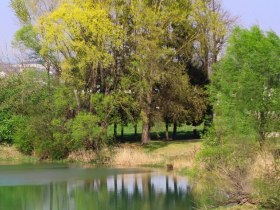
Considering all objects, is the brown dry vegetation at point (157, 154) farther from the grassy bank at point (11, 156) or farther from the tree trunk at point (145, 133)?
the grassy bank at point (11, 156)

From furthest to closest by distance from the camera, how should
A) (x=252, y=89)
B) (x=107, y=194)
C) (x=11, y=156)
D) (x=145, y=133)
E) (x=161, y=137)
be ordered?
(x=161, y=137) → (x=145, y=133) → (x=11, y=156) → (x=252, y=89) → (x=107, y=194)

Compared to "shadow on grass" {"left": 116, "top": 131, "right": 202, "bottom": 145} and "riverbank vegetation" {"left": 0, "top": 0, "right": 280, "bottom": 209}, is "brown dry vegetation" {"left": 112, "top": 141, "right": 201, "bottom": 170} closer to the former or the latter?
"riverbank vegetation" {"left": 0, "top": 0, "right": 280, "bottom": 209}

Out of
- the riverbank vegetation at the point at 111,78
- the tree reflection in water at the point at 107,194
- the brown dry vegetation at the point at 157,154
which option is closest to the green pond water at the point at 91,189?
the tree reflection in water at the point at 107,194

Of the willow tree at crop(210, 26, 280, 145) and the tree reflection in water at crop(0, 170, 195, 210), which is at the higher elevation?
the willow tree at crop(210, 26, 280, 145)

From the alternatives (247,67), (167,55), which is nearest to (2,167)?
(167,55)

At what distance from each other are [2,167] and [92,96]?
7870 mm

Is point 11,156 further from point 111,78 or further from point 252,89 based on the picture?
point 252,89

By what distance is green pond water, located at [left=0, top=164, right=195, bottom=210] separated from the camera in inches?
989

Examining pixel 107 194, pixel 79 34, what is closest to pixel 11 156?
pixel 79 34

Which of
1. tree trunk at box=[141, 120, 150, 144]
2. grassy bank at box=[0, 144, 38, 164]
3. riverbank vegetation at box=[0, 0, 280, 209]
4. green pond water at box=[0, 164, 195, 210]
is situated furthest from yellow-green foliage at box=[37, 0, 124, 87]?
green pond water at box=[0, 164, 195, 210]

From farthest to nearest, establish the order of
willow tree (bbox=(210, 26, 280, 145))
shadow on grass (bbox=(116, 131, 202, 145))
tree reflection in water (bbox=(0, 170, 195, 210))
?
shadow on grass (bbox=(116, 131, 202, 145)), willow tree (bbox=(210, 26, 280, 145)), tree reflection in water (bbox=(0, 170, 195, 210))

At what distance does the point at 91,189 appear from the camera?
29.9 meters

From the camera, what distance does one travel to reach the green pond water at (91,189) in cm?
2512

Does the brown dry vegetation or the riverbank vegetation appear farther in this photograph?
the riverbank vegetation
